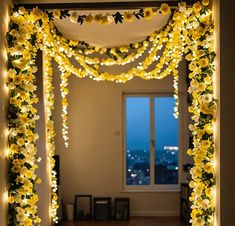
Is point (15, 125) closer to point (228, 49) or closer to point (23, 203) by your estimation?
point (23, 203)

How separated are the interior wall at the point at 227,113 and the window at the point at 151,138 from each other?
5315mm

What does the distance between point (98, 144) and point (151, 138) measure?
1056 millimetres

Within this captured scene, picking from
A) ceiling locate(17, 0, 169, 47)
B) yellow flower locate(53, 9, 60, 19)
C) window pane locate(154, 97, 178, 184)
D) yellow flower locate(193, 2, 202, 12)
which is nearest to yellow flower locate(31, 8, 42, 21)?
yellow flower locate(53, 9, 60, 19)

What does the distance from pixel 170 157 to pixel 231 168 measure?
541cm

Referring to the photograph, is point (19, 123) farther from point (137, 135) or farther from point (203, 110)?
point (137, 135)

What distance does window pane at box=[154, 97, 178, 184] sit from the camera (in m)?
8.70

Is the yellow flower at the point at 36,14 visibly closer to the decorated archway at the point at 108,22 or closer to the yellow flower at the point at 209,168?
the decorated archway at the point at 108,22

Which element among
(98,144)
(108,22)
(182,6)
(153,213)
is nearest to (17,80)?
(108,22)

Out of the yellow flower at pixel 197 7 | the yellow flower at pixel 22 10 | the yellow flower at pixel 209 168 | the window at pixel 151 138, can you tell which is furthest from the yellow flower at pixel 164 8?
the window at pixel 151 138

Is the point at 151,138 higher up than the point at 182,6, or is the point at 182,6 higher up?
the point at 182,6

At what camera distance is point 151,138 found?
8.71 m

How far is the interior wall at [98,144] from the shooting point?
8.47 meters

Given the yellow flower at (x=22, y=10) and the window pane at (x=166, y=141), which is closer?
the yellow flower at (x=22, y=10)

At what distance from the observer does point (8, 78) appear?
3727mm
